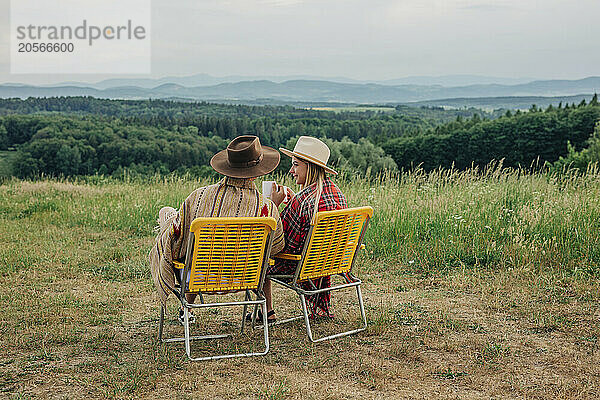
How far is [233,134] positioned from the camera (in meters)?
36.8

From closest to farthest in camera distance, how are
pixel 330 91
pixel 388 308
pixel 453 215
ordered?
pixel 388 308
pixel 453 215
pixel 330 91

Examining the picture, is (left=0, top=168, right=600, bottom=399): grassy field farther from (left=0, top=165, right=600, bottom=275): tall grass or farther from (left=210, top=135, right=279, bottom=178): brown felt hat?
(left=210, top=135, right=279, bottom=178): brown felt hat

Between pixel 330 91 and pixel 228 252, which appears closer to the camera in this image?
pixel 228 252

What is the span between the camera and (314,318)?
17.1 feet

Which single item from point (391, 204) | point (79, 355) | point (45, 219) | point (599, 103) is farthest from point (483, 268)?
point (599, 103)

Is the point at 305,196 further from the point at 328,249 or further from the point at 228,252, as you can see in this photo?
the point at 228,252

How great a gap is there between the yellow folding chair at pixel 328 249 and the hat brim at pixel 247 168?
473mm

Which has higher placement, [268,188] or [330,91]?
[330,91]

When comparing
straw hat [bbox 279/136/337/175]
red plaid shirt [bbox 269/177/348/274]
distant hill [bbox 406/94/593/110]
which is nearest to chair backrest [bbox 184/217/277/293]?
red plaid shirt [bbox 269/177/348/274]

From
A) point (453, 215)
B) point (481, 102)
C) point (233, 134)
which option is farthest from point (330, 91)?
point (453, 215)

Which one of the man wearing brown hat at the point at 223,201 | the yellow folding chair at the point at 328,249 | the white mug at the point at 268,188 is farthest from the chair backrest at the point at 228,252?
the white mug at the point at 268,188

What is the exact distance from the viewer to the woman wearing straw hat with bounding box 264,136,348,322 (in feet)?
15.1

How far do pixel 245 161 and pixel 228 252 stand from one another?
0.63 metres

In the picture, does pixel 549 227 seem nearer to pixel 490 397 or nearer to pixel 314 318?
pixel 314 318
